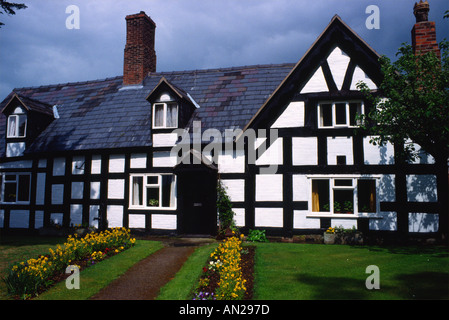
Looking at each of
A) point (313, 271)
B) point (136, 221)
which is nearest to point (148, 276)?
point (313, 271)

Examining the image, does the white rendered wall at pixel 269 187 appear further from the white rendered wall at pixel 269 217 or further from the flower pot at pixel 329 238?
the flower pot at pixel 329 238

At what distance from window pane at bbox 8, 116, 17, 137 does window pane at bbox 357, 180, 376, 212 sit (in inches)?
686

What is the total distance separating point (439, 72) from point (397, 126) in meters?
2.03

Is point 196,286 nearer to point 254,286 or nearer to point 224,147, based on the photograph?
point 254,286

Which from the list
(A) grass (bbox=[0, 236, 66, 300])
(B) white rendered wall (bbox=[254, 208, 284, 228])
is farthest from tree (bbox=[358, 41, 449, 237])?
(A) grass (bbox=[0, 236, 66, 300])

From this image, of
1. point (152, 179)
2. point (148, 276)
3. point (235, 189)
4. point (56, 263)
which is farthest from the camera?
point (152, 179)

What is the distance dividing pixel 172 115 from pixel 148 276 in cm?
875

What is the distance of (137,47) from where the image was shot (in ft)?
63.1

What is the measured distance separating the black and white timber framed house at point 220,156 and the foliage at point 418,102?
64.2 inches

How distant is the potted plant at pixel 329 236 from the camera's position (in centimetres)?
1266

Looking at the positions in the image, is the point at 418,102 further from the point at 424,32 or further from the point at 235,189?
the point at 235,189

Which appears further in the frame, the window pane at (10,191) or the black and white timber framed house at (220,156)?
the window pane at (10,191)

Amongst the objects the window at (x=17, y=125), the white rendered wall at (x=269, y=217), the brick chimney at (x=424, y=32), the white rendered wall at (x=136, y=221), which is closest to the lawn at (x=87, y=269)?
the white rendered wall at (x=136, y=221)
